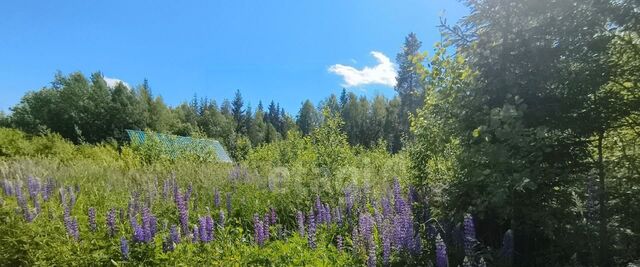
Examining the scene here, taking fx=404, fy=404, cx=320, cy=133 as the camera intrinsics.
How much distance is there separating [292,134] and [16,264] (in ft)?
57.5

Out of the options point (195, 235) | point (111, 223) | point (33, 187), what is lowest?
point (195, 235)

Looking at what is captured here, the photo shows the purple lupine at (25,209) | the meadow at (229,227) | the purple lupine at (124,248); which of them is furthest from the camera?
the purple lupine at (25,209)

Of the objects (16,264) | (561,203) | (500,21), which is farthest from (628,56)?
(16,264)

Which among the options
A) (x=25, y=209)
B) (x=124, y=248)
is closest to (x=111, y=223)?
(x=124, y=248)

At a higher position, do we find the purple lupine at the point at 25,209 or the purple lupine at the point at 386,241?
the purple lupine at the point at 25,209

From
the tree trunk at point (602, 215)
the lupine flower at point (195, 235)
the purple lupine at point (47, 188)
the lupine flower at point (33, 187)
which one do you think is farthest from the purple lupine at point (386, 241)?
the lupine flower at point (33, 187)

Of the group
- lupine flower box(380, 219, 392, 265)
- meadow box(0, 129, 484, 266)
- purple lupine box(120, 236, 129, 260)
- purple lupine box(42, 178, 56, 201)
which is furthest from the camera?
purple lupine box(42, 178, 56, 201)

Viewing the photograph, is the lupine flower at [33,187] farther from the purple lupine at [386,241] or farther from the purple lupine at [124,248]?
the purple lupine at [386,241]

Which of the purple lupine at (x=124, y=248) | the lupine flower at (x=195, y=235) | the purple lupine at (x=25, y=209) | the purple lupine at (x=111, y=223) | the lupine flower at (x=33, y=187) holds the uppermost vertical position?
the lupine flower at (x=33, y=187)

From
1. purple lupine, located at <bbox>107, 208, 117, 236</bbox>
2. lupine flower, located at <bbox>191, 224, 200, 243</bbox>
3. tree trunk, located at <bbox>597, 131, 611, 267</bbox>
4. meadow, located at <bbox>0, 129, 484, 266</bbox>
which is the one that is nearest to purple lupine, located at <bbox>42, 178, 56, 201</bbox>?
meadow, located at <bbox>0, 129, 484, 266</bbox>

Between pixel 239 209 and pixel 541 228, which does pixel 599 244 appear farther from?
pixel 239 209

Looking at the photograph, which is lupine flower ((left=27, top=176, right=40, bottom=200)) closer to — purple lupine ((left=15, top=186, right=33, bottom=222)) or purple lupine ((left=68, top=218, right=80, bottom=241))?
purple lupine ((left=15, top=186, right=33, bottom=222))

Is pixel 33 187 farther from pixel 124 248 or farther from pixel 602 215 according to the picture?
pixel 602 215

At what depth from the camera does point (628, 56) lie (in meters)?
3.47
